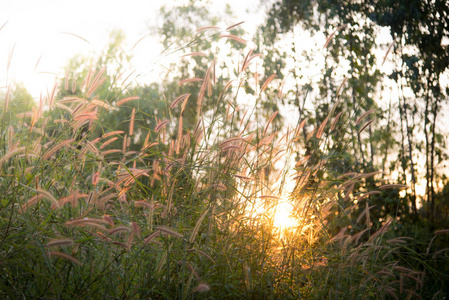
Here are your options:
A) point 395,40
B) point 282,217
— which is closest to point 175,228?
point 282,217

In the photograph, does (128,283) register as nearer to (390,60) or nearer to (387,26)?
(387,26)

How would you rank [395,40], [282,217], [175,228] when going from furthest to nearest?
[395,40] < [282,217] < [175,228]

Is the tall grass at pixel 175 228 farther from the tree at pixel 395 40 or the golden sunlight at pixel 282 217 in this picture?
the tree at pixel 395 40

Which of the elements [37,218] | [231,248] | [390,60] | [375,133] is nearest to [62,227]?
[37,218]

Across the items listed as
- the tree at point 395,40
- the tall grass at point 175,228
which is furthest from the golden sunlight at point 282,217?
the tree at point 395,40

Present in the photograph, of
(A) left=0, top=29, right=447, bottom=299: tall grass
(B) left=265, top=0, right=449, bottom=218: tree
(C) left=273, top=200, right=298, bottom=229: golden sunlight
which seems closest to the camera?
(A) left=0, top=29, right=447, bottom=299: tall grass

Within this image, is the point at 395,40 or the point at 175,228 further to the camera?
the point at 395,40

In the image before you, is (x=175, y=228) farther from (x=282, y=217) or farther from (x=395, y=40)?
(x=395, y=40)

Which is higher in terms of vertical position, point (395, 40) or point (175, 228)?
point (395, 40)

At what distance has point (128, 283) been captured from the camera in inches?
62.9

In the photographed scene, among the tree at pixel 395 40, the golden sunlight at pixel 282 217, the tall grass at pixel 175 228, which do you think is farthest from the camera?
the tree at pixel 395 40

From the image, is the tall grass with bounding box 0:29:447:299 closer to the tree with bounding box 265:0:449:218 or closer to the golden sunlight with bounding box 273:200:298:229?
the golden sunlight with bounding box 273:200:298:229

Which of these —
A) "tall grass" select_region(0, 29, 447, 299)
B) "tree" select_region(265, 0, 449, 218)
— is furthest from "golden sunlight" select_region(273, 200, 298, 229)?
"tree" select_region(265, 0, 449, 218)

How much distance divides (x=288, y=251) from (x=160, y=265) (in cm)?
68
